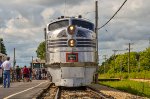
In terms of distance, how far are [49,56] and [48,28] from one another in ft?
5.83

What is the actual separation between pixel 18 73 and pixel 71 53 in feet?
66.0

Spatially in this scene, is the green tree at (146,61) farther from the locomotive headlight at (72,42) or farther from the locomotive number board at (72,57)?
the locomotive number board at (72,57)

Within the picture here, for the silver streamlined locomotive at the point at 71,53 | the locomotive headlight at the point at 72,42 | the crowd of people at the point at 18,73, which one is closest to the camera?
the silver streamlined locomotive at the point at 71,53

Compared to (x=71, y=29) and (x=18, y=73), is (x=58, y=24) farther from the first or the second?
(x=18, y=73)

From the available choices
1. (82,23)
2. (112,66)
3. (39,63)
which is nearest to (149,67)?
(112,66)

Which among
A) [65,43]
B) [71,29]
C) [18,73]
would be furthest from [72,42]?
[18,73]

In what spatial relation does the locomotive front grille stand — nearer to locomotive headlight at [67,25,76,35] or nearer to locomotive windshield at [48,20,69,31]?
locomotive headlight at [67,25,76,35]

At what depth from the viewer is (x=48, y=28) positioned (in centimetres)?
2245

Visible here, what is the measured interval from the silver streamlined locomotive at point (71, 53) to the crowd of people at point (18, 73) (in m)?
3.72

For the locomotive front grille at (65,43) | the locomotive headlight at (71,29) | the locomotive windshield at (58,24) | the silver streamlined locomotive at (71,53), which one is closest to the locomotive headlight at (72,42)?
the silver streamlined locomotive at (71,53)

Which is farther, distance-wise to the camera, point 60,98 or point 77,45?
point 77,45

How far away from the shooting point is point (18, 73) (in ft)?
131

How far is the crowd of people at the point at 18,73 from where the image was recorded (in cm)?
2452

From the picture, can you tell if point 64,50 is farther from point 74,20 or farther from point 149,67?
point 149,67
